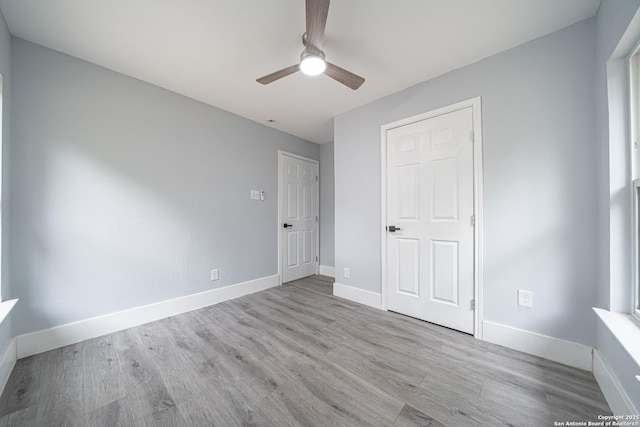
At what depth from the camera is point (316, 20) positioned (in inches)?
51.7

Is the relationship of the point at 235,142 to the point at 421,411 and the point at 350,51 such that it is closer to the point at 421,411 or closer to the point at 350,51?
the point at 350,51

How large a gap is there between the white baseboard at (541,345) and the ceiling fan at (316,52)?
7.55 feet

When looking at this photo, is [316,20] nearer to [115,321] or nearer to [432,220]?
[432,220]

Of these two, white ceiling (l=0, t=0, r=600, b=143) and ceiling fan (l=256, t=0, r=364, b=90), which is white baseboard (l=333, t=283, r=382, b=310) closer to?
ceiling fan (l=256, t=0, r=364, b=90)

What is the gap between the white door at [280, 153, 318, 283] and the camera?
11.9 ft

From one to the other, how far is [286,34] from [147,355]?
2641mm

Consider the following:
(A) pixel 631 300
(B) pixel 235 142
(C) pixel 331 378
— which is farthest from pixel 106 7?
(A) pixel 631 300

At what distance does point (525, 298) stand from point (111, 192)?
362cm

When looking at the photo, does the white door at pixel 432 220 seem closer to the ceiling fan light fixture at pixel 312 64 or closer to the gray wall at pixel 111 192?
the ceiling fan light fixture at pixel 312 64

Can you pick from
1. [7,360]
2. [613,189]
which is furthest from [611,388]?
[7,360]

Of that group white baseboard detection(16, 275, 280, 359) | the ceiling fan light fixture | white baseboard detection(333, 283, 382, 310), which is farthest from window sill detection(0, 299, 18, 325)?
white baseboard detection(333, 283, 382, 310)

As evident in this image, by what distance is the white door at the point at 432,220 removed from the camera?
80.5 inches

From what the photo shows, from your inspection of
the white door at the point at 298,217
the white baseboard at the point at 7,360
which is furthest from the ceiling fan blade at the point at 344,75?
the white baseboard at the point at 7,360

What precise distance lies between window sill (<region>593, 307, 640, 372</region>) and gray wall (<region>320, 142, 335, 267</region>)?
311 centimetres
